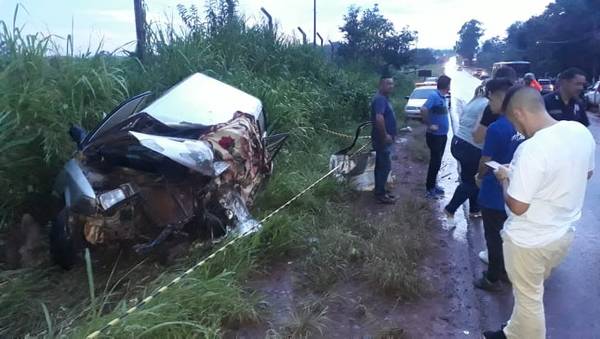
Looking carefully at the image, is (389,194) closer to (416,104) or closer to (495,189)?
(495,189)

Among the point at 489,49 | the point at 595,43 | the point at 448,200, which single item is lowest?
the point at 448,200

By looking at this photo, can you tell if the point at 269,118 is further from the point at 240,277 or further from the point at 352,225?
the point at 240,277

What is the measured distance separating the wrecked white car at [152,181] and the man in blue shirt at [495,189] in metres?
1.94

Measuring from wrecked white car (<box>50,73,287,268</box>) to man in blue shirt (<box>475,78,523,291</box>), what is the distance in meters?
1.94

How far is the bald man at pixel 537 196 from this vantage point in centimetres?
251

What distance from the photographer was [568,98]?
4.89 m

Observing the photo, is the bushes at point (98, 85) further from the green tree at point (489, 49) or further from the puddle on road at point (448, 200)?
the green tree at point (489, 49)

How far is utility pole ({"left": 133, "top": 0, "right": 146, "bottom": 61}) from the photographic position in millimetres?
6479

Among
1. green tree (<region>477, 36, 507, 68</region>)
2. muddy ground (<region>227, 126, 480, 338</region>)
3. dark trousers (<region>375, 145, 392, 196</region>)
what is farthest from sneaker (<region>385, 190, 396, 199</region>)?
green tree (<region>477, 36, 507, 68</region>)

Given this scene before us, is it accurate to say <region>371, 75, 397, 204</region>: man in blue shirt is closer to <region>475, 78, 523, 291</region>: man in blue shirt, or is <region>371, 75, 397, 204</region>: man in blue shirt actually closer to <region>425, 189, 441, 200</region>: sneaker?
<region>425, 189, 441, 200</region>: sneaker

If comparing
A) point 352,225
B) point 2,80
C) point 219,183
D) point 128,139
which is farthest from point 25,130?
point 352,225

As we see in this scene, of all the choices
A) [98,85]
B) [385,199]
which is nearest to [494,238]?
[385,199]

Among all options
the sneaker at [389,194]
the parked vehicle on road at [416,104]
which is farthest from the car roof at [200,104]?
the parked vehicle on road at [416,104]

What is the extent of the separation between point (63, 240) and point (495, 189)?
10.3ft
